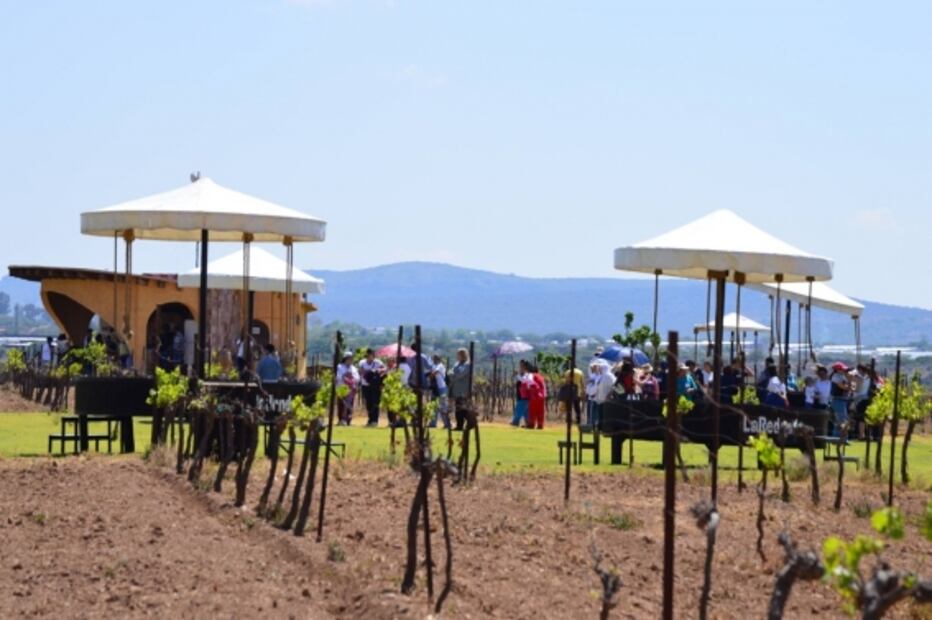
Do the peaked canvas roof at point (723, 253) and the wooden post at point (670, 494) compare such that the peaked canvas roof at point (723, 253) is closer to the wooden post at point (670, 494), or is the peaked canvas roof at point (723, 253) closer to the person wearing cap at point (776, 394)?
the person wearing cap at point (776, 394)

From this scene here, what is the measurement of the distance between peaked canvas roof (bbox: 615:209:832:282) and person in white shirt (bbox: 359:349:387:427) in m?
9.77

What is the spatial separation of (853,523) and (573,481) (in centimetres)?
362

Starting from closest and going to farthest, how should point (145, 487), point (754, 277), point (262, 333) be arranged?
point (145, 487), point (754, 277), point (262, 333)

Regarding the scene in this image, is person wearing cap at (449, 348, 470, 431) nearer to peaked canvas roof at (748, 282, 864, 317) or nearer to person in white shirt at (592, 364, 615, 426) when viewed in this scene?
person in white shirt at (592, 364, 615, 426)

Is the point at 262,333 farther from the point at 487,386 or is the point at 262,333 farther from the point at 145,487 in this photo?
the point at 145,487

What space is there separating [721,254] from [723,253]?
0.02 meters

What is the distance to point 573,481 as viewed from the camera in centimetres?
2034

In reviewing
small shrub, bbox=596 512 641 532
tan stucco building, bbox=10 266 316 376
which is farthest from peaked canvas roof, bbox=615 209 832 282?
tan stucco building, bbox=10 266 316 376

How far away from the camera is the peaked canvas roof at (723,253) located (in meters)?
21.6

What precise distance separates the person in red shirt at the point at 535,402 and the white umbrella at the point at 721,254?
433 inches

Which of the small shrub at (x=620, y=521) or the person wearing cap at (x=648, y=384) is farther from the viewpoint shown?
the person wearing cap at (x=648, y=384)

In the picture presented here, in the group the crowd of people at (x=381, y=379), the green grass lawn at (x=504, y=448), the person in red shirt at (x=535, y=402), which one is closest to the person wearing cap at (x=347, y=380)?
the crowd of people at (x=381, y=379)

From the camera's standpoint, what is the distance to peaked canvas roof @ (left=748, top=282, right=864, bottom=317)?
33.0 m

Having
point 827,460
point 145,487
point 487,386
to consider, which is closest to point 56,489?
point 145,487
